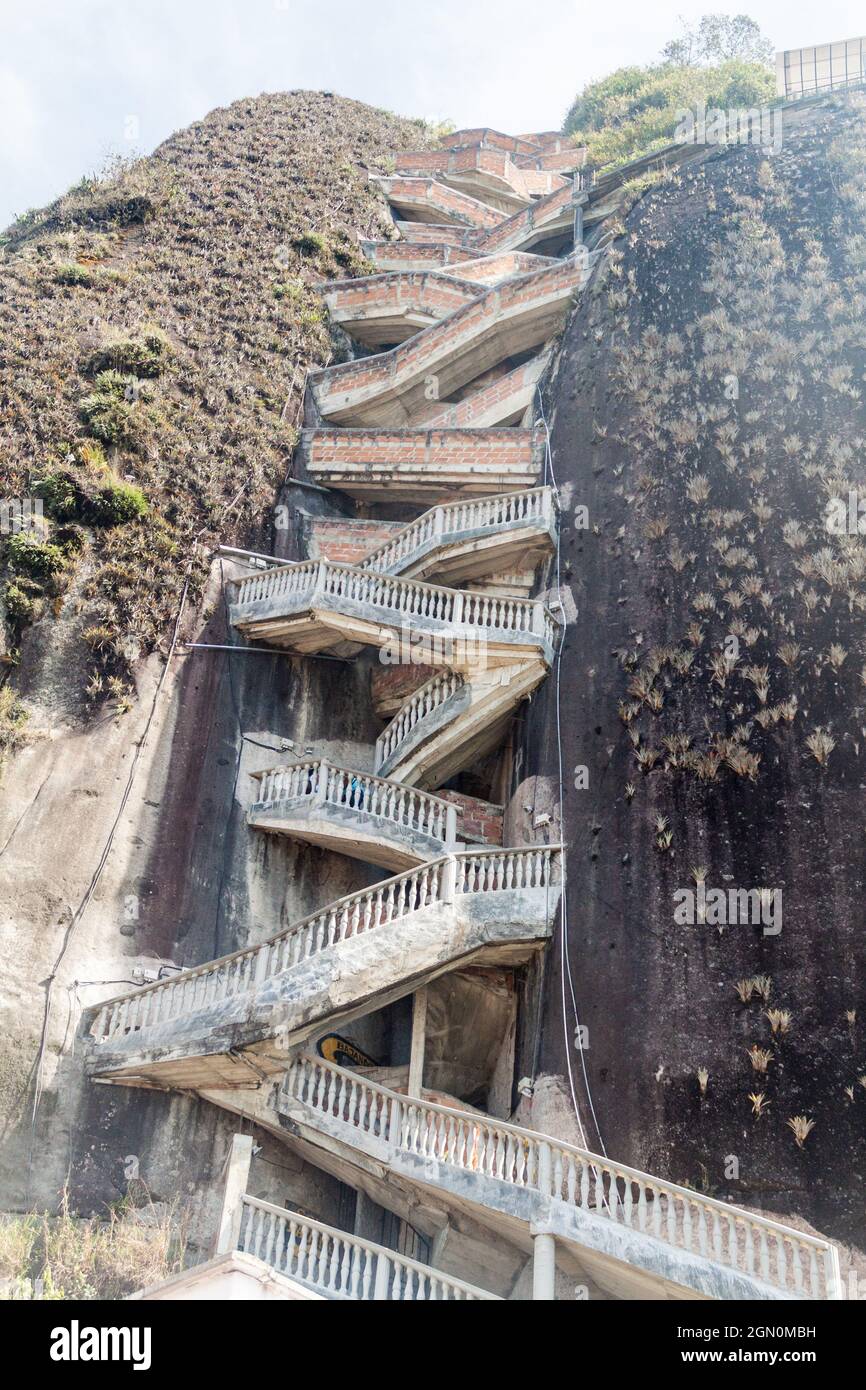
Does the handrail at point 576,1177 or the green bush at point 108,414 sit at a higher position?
the green bush at point 108,414

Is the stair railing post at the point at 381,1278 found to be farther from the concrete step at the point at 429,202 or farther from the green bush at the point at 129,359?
the concrete step at the point at 429,202

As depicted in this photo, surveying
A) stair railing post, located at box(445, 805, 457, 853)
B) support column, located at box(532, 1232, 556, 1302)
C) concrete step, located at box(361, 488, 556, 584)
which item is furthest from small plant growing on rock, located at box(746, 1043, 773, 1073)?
concrete step, located at box(361, 488, 556, 584)

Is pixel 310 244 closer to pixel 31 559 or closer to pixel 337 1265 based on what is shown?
pixel 31 559

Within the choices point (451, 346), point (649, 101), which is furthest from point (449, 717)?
point (649, 101)

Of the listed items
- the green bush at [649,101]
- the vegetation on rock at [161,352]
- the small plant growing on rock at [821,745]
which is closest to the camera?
the small plant growing on rock at [821,745]

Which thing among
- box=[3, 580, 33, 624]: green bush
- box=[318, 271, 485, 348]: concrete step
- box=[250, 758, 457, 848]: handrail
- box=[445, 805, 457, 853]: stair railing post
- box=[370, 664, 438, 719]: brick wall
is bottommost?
box=[445, 805, 457, 853]: stair railing post

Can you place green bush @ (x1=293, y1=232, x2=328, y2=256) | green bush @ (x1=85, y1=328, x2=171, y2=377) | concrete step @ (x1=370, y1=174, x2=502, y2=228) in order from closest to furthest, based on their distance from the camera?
green bush @ (x1=85, y1=328, x2=171, y2=377)
green bush @ (x1=293, y1=232, x2=328, y2=256)
concrete step @ (x1=370, y1=174, x2=502, y2=228)

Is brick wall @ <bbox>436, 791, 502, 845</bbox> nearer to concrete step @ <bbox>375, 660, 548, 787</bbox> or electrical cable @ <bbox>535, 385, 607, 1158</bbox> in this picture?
concrete step @ <bbox>375, 660, 548, 787</bbox>

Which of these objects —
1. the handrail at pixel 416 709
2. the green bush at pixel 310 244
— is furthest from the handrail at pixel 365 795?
the green bush at pixel 310 244
